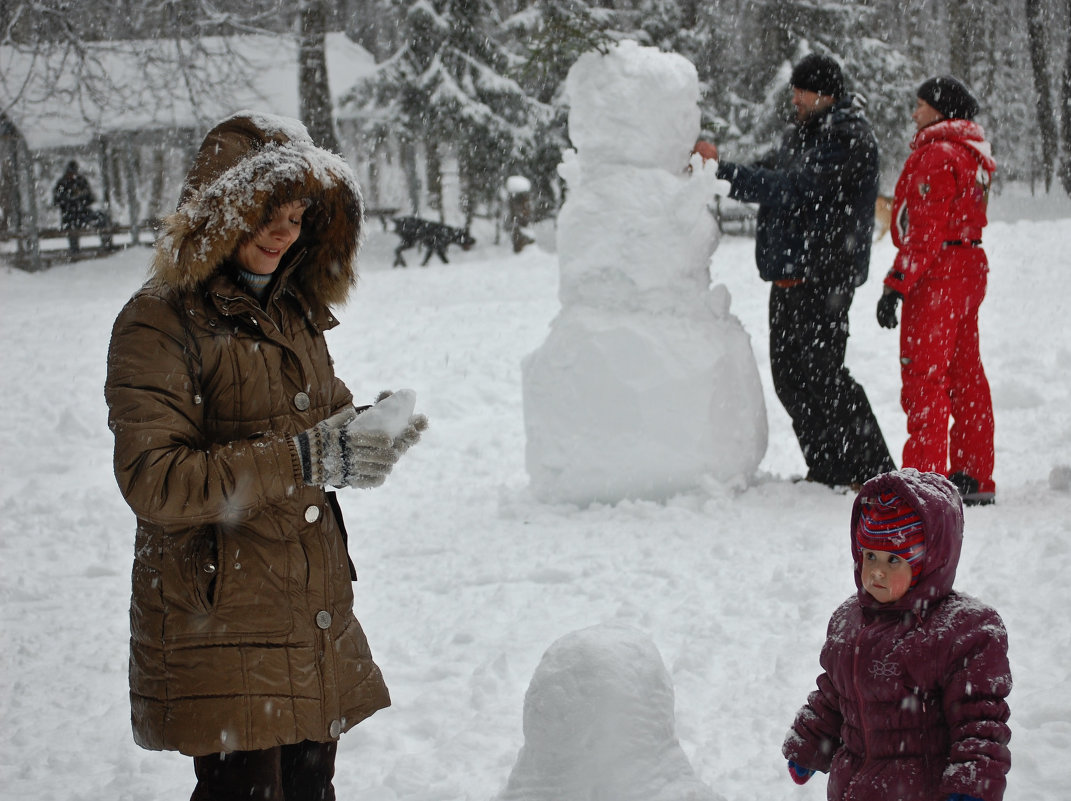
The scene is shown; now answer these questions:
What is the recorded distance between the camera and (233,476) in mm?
2094

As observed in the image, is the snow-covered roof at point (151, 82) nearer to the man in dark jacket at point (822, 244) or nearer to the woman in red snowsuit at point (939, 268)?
the man in dark jacket at point (822, 244)

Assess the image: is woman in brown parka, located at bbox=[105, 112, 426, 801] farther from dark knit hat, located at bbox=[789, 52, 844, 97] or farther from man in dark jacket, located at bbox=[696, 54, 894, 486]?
dark knit hat, located at bbox=[789, 52, 844, 97]

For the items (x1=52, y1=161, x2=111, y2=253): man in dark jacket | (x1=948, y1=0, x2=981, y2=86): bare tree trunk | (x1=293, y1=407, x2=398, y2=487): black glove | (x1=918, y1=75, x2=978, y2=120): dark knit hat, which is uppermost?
(x1=948, y1=0, x2=981, y2=86): bare tree trunk

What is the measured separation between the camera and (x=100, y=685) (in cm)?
415

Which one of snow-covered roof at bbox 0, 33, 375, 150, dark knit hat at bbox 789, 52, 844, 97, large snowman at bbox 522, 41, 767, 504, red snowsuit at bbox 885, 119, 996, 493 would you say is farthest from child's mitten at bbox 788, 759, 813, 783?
snow-covered roof at bbox 0, 33, 375, 150

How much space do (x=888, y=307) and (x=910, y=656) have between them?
11.2 ft

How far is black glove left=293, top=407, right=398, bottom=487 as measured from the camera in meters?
2.17

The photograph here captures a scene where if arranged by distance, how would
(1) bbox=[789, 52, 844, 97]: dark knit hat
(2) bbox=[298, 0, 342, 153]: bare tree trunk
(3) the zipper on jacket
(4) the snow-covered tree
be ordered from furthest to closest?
1. (4) the snow-covered tree
2. (2) bbox=[298, 0, 342, 153]: bare tree trunk
3. (1) bbox=[789, 52, 844, 97]: dark knit hat
4. (3) the zipper on jacket

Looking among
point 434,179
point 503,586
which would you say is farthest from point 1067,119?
point 503,586

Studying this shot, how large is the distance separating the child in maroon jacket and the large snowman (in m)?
3.50

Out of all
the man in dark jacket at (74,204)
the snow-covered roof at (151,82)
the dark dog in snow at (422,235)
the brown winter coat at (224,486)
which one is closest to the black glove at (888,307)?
the brown winter coat at (224,486)

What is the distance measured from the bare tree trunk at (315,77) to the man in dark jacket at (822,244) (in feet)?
46.2

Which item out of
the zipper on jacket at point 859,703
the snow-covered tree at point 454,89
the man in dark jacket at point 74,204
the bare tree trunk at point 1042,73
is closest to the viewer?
the zipper on jacket at point 859,703

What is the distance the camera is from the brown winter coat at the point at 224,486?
2078 mm
